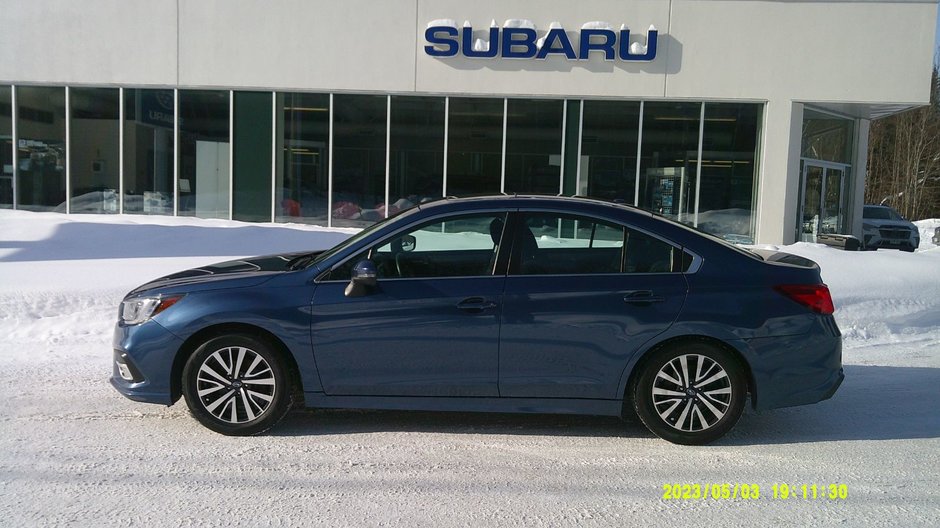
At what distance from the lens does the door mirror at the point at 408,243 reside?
5.18 metres

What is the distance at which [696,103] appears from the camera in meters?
16.4

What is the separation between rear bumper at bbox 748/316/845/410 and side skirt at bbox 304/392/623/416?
94 centimetres

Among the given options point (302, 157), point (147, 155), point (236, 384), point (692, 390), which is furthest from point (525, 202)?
point (147, 155)

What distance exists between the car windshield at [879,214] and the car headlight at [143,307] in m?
23.9

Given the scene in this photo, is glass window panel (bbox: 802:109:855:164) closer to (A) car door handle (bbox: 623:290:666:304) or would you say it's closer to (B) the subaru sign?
(B) the subaru sign

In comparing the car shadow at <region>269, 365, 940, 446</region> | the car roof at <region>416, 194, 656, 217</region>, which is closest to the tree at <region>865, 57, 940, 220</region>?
the car shadow at <region>269, 365, 940, 446</region>

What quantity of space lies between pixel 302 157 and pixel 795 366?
13.5 m

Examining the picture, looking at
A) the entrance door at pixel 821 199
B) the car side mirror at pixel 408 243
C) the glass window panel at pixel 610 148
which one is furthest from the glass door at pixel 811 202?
the car side mirror at pixel 408 243

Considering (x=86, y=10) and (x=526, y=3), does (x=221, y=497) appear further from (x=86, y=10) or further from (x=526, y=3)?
(x=86, y=10)

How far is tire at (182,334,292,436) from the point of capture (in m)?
4.97

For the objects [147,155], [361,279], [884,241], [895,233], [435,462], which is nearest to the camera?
[435,462]

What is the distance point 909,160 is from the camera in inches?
1690

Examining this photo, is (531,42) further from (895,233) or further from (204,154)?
(895,233)

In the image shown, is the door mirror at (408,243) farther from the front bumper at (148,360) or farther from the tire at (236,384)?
the front bumper at (148,360)
